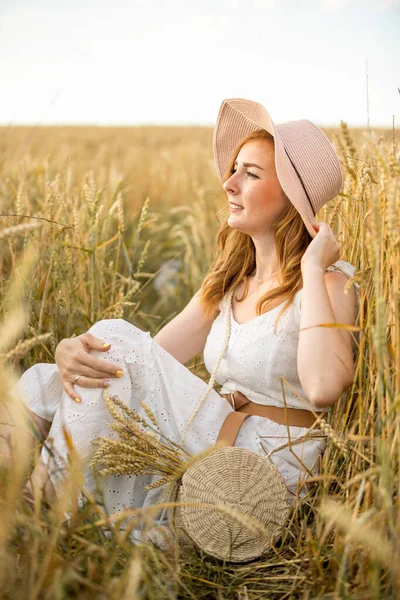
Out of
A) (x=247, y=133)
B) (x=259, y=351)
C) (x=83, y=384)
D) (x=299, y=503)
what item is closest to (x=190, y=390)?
(x=259, y=351)

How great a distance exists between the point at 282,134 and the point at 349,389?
0.80 metres

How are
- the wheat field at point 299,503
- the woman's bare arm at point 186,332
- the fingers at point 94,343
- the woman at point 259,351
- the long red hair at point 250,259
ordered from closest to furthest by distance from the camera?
the wheat field at point 299,503
the woman at point 259,351
the fingers at point 94,343
the long red hair at point 250,259
the woman's bare arm at point 186,332

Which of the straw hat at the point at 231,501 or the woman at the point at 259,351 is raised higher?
the woman at the point at 259,351

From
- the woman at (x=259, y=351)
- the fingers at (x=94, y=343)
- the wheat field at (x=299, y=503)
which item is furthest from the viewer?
the fingers at (x=94, y=343)

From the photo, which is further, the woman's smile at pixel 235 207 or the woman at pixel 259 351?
the woman's smile at pixel 235 207

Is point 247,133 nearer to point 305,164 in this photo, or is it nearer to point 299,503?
point 305,164

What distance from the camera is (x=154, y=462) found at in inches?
68.1

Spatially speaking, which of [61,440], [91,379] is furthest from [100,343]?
[61,440]

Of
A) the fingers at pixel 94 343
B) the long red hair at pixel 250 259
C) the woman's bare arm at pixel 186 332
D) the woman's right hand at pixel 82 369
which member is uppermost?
the long red hair at pixel 250 259

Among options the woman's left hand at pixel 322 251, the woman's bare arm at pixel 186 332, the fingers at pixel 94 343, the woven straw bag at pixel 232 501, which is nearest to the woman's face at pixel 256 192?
the woman's left hand at pixel 322 251

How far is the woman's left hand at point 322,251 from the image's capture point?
184 cm

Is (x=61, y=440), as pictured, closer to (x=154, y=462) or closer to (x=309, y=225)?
(x=154, y=462)

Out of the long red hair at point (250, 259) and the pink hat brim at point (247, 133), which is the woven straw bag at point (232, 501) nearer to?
the long red hair at point (250, 259)

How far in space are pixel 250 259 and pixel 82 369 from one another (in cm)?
79
